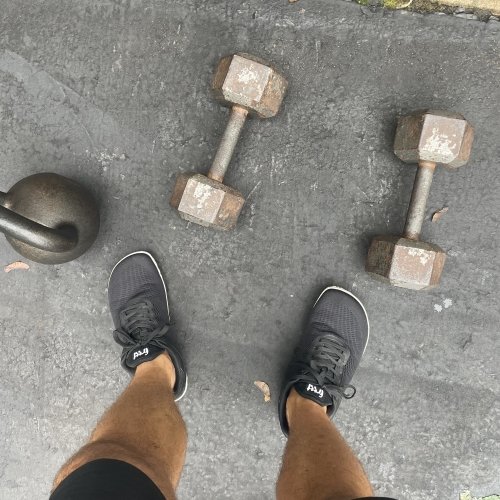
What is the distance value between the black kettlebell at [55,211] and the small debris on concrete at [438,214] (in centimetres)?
134

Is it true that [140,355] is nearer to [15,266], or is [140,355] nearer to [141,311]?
[141,311]

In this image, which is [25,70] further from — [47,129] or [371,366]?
[371,366]

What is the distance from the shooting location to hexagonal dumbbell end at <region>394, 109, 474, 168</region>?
5.27 ft

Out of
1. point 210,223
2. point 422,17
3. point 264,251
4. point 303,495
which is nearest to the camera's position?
point 303,495

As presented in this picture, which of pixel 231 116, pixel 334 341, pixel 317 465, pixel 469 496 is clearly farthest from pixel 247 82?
pixel 469 496

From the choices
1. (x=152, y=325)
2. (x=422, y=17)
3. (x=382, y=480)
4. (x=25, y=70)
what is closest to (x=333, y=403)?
(x=382, y=480)

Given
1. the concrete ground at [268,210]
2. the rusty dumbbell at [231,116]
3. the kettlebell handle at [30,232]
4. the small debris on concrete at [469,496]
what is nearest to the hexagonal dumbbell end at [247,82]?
the rusty dumbbell at [231,116]

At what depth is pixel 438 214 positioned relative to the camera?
6.14 feet

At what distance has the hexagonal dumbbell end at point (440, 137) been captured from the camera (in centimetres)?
161

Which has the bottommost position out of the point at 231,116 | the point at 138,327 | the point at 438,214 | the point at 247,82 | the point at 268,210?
the point at 138,327

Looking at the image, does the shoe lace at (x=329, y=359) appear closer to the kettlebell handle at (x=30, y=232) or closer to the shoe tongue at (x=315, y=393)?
the shoe tongue at (x=315, y=393)

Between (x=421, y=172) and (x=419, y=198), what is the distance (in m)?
0.09

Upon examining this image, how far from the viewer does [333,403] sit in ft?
6.05

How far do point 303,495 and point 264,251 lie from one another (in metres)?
0.92
